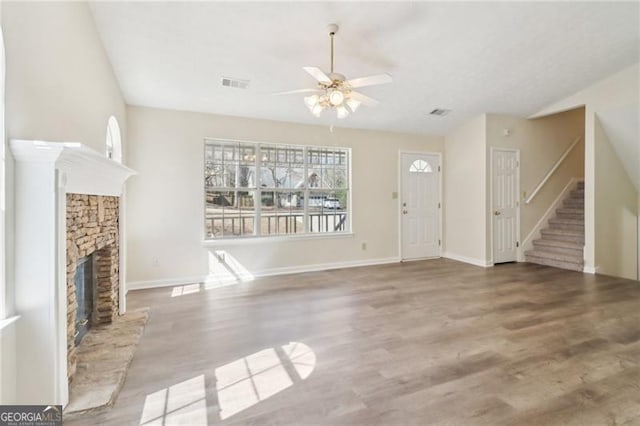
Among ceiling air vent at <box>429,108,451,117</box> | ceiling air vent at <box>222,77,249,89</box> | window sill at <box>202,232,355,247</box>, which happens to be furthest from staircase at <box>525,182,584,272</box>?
ceiling air vent at <box>222,77,249,89</box>

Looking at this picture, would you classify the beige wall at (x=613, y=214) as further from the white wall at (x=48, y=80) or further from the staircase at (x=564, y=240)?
the white wall at (x=48, y=80)

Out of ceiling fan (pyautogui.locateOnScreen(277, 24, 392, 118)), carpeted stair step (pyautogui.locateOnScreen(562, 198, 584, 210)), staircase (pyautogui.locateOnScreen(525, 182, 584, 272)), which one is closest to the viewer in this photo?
ceiling fan (pyautogui.locateOnScreen(277, 24, 392, 118))

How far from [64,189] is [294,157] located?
3701 millimetres

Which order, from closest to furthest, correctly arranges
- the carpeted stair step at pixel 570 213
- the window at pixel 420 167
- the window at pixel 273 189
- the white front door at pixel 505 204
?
the window at pixel 273 189
the white front door at pixel 505 204
the carpeted stair step at pixel 570 213
the window at pixel 420 167

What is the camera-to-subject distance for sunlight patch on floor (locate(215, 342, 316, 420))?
192cm

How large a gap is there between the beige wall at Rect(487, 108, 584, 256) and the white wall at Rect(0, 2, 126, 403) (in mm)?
5759

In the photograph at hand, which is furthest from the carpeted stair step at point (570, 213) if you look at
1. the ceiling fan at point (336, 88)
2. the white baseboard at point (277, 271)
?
the ceiling fan at point (336, 88)

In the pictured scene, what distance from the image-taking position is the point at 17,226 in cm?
166

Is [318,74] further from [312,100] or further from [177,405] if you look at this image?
[177,405]

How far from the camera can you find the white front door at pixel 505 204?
562cm

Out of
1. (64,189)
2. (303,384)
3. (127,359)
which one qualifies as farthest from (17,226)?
(303,384)

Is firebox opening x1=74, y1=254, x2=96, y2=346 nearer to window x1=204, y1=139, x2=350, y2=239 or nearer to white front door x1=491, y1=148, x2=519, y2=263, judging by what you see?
window x1=204, y1=139, x2=350, y2=239

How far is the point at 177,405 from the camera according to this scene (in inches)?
73.3

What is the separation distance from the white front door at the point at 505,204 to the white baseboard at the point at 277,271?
1.89 m
